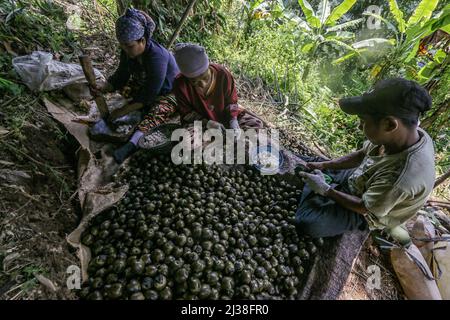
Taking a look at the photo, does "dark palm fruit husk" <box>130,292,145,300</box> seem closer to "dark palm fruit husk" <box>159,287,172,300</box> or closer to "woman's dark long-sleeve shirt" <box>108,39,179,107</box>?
"dark palm fruit husk" <box>159,287,172,300</box>

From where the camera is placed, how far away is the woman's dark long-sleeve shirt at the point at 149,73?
105 inches

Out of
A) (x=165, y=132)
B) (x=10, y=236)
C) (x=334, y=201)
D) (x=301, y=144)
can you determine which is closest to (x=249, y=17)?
(x=301, y=144)

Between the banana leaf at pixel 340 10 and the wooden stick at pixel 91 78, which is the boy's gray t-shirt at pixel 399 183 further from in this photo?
the banana leaf at pixel 340 10

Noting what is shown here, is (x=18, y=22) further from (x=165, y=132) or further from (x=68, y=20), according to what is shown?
(x=165, y=132)

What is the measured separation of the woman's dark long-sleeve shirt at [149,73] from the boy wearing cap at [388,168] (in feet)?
5.64

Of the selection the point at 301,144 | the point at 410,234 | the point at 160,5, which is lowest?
the point at 301,144

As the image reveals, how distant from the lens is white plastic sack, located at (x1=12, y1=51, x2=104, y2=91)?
8.21ft

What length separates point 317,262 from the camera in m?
2.14

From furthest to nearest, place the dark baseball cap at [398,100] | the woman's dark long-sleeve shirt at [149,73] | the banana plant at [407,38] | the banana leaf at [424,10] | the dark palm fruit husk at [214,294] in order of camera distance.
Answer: the banana leaf at [424,10] → the banana plant at [407,38] → the woman's dark long-sleeve shirt at [149,73] → the dark palm fruit husk at [214,294] → the dark baseball cap at [398,100]

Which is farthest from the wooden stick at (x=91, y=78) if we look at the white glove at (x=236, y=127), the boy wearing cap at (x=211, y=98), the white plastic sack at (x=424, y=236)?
the white plastic sack at (x=424, y=236)

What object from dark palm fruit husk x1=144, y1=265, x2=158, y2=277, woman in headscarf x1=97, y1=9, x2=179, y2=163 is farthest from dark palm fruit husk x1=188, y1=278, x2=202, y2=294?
woman in headscarf x1=97, y1=9, x2=179, y2=163

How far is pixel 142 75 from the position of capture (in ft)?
9.61

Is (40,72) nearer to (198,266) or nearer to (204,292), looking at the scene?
(198,266)
